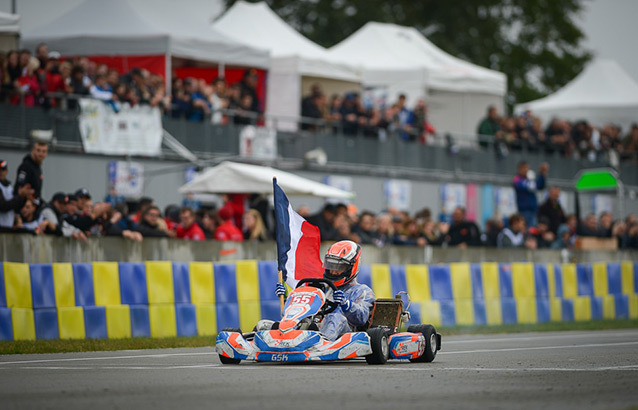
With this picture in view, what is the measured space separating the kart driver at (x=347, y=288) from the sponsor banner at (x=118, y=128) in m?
10.5

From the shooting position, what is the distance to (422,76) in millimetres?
32625

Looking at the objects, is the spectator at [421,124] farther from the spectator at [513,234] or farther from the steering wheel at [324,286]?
the steering wheel at [324,286]

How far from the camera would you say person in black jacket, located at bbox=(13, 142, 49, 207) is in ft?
52.1

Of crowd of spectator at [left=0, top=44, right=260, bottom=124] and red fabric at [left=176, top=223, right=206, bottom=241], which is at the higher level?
crowd of spectator at [left=0, top=44, right=260, bottom=124]

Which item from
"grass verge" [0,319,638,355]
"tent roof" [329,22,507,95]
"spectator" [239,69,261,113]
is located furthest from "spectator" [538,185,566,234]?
"grass verge" [0,319,638,355]

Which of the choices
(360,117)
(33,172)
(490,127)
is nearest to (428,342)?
(33,172)

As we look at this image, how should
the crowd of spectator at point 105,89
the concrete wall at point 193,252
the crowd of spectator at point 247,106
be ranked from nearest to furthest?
the concrete wall at point 193,252
the crowd of spectator at point 105,89
the crowd of spectator at point 247,106

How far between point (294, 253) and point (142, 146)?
402 inches

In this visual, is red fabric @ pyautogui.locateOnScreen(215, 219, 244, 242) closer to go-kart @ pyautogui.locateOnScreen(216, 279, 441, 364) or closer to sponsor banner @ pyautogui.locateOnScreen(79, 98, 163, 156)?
sponsor banner @ pyautogui.locateOnScreen(79, 98, 163, 156)

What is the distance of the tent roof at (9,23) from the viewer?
20.9m

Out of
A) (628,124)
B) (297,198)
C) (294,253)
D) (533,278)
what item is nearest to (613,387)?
(294,253)

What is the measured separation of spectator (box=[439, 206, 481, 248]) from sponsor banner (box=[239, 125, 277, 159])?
182 inches

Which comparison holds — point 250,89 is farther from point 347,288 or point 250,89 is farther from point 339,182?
point 347,288

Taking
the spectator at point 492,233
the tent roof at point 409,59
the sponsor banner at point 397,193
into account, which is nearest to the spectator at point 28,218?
the spectator at point 492,233
